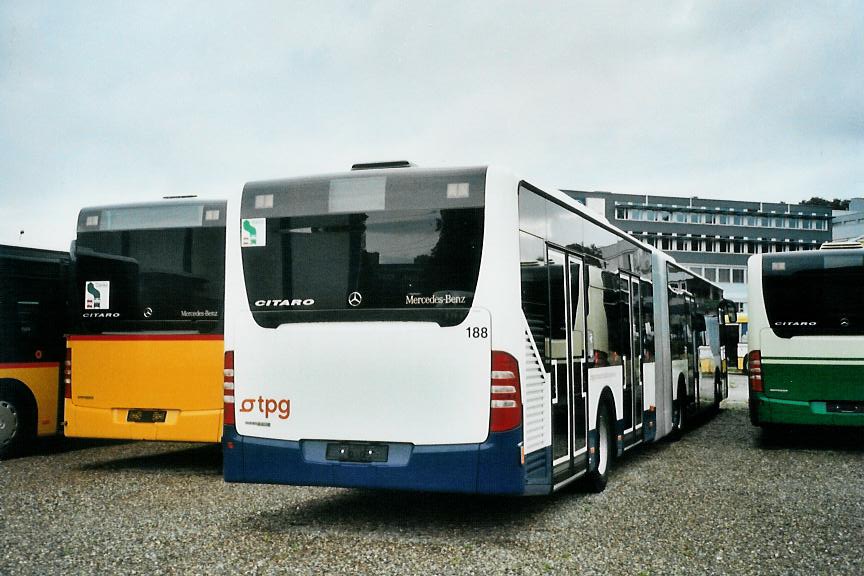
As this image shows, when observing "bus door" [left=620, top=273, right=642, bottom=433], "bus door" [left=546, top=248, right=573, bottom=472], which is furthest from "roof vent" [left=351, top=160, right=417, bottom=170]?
"bus door" [left=620, top=273, right=642, bottom=433]

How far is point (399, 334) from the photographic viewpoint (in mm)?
7648

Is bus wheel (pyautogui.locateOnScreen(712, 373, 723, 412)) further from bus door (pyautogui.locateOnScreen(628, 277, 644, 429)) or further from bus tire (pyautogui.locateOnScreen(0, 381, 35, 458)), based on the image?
bus tire (pyautogui.locateOnScreen(0, 381, 35, 458))

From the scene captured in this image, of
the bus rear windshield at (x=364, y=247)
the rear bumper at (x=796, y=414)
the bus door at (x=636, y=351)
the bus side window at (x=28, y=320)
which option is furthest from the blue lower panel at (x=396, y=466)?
the rear bumper at (x=796, y=414)

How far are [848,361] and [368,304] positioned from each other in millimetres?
8900

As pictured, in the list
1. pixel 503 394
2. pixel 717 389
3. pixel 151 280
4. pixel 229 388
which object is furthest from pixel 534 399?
pixel 717 389

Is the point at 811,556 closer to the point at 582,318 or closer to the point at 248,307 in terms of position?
the point at 582,318

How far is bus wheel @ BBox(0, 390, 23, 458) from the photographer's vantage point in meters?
12.6

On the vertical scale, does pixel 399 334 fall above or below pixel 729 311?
below

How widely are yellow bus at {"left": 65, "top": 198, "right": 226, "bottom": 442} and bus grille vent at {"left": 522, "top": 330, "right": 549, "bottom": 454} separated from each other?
Result: 4667 mm

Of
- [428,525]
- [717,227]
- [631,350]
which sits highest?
[717,227]

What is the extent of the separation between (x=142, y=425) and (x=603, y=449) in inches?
210

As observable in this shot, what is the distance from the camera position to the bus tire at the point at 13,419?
1265 centimetres

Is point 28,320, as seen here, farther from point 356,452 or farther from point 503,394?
point 503,394

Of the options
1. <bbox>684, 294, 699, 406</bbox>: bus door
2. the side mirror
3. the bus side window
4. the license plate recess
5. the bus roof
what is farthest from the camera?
the side mirror
